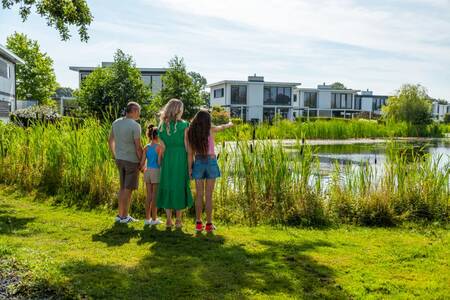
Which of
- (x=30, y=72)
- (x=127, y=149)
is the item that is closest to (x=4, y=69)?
(x=30, y=72)

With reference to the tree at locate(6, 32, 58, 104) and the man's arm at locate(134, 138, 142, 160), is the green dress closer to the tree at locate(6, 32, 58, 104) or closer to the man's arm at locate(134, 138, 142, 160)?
the man's arm at locate(134, 138, 142, 160)

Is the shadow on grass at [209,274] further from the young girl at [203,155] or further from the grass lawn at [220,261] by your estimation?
the young girl at [203,155]

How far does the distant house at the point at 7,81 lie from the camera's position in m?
28.2

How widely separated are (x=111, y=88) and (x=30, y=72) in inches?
1238

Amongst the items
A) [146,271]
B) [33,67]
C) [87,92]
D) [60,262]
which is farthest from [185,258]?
[33,67]

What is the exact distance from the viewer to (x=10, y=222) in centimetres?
654

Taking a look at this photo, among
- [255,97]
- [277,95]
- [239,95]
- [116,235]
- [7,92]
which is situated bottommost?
[116,235]

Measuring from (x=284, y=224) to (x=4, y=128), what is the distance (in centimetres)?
735

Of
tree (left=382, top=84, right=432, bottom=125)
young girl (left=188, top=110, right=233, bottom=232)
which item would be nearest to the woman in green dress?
young girl (left=188, top=110, right=233, bottom=232)

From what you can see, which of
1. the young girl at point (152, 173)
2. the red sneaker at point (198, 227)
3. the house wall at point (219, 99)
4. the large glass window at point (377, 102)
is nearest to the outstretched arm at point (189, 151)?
the young girl at point (152, 173)

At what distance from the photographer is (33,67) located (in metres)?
50.5

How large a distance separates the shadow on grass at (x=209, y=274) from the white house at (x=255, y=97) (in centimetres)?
5116

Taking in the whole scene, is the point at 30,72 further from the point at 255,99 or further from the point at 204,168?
the point at 204,168

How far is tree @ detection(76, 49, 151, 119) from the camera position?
22.7 m
